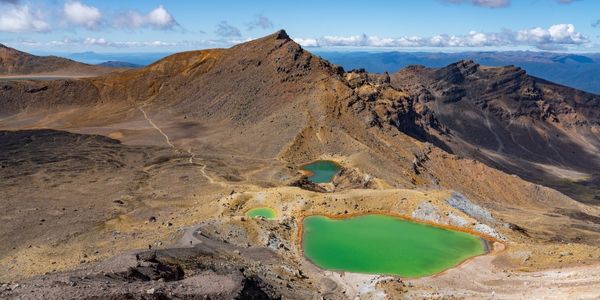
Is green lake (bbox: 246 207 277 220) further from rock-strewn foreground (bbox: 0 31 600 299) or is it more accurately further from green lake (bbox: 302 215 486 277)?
green lake (bbox: 302 215 486 277)

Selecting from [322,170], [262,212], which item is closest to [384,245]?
[262,212]

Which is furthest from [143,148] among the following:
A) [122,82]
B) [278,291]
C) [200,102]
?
[278,291]

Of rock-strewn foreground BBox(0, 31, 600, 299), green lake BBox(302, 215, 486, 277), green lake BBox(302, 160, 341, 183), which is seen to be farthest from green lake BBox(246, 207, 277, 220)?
green lake BBox(302, 160, 341, 183)

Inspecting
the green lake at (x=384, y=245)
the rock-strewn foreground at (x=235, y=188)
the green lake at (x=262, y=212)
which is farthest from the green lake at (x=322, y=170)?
the green lake at (x=384, y=245)

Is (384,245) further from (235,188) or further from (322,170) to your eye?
(322,170)

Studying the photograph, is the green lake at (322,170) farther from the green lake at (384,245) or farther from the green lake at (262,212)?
the green lake at (384,245)

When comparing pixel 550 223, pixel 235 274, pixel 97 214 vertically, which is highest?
pixel 235 274

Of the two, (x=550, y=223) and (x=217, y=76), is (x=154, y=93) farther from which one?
(x=550, y=223)
